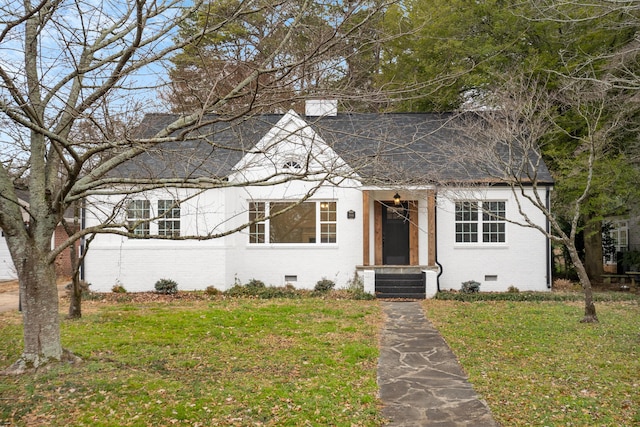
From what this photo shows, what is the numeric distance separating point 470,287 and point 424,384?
9353 millimetres

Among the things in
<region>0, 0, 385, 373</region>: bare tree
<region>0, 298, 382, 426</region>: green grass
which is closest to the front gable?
<region>0, 0, 385, 373</region>: bare tree

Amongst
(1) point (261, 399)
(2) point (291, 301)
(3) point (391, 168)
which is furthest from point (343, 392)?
(2) point (291, 301)

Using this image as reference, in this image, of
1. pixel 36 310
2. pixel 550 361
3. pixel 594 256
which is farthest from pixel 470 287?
pixel 36 310

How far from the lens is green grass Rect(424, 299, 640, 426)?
18.4 feet

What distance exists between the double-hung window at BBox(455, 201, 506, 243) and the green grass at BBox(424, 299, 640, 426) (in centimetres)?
389

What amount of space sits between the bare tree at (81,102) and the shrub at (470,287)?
35.6 feet

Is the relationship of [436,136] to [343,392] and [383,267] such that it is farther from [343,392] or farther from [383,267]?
[343,392]

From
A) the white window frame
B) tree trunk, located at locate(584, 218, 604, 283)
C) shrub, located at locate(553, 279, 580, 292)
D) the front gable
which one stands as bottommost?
shrub, located at locate(553, 279, 580, 292)

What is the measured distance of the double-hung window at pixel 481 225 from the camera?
16312 millimetres

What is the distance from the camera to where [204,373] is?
22.9ft

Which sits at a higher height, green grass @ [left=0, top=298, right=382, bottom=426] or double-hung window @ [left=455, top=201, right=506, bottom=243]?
double-hung window @ [left=455, top=201, right=506, bottom=243]

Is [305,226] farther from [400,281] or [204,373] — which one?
[204,373]

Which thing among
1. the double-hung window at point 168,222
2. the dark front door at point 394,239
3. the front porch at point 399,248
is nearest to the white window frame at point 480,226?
the front porch at point 399,248

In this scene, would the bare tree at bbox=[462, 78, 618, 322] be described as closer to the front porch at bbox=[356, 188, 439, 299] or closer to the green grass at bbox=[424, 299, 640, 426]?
the green grass at bbox=[424, 299, 640, 426]
